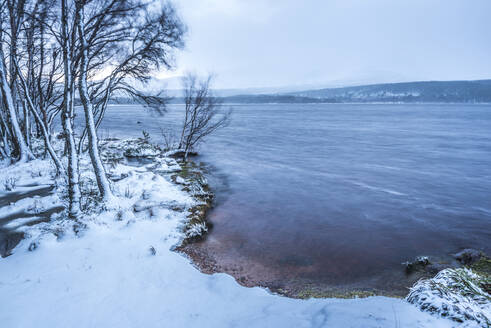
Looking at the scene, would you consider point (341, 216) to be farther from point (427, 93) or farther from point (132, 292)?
point (427, 93)

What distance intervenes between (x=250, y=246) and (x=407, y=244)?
5.70 m

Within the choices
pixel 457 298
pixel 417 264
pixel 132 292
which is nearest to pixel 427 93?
pixel 417 264

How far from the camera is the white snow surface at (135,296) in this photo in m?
3.93

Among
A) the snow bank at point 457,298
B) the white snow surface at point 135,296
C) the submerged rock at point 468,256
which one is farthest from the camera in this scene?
the submerged rock at point 468,256

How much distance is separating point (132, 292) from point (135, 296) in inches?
5.8

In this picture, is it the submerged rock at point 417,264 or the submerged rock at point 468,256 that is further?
the submerged rock at point 468,256

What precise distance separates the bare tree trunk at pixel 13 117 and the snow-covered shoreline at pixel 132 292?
778cm

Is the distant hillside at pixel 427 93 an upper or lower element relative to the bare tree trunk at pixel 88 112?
upper

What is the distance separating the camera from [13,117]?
12.3m

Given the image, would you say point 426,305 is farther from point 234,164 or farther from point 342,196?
point 234,164

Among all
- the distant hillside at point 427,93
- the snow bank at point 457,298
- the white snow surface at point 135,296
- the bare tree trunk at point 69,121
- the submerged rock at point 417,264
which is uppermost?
the distant hillside at point 427,93

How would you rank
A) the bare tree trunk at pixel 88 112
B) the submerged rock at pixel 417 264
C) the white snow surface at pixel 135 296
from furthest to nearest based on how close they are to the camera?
1. the submerged rock at pixel 417 264
2. the bare tree trunk at pixel 88 112
3. the white snow surface at pixel 135 296

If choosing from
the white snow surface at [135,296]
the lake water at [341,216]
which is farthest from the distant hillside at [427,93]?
the white snow surface at [135,296]

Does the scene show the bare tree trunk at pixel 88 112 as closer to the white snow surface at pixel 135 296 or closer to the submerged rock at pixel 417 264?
the white snow surface at pixel 135 296
